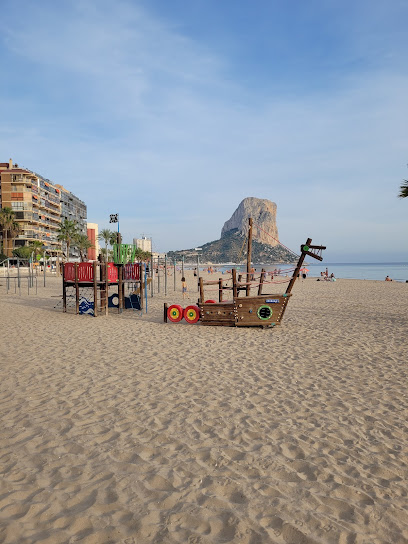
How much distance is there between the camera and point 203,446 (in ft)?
15.9

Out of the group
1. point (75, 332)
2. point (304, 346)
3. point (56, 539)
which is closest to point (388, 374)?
point (304, 346)

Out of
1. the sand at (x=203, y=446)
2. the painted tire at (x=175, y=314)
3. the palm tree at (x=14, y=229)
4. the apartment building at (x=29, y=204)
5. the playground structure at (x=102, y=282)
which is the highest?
the apartment building at (x=29, y=204)

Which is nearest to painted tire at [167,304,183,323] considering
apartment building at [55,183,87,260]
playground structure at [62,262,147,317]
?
playground structure at [62,262,147,317]

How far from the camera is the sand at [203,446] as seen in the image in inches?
136

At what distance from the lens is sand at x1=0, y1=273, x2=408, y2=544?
3459mm

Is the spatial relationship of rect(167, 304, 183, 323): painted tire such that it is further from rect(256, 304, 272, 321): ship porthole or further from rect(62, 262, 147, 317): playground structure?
rect(62, 262, 147, 317): playground structure

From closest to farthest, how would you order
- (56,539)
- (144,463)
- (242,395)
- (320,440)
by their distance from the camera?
(56,539), (144,463), (320,440), (242,395)

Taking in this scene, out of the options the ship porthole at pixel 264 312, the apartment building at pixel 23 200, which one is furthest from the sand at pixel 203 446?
the apartment building at pixel 23 200

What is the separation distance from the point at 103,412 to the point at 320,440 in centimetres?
321

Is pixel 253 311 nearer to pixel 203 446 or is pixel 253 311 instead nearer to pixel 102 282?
pixel 102 282

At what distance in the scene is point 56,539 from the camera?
3.25 meters

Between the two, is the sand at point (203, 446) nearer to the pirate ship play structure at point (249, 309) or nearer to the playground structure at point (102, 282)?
the pirate ship play structure at point (249, 309)

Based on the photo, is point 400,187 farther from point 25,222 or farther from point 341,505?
point 25,222

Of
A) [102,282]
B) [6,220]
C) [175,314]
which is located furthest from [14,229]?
[175,314]
